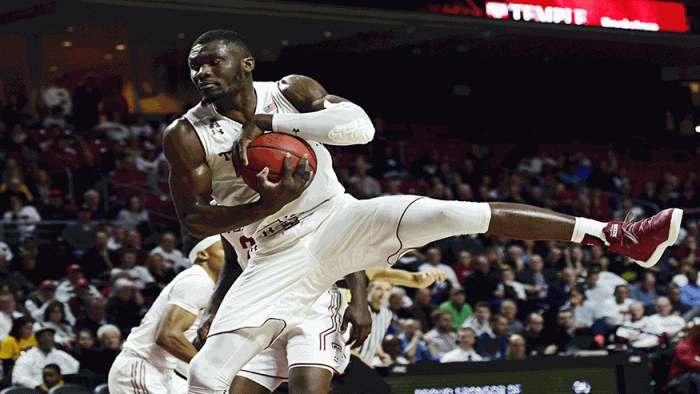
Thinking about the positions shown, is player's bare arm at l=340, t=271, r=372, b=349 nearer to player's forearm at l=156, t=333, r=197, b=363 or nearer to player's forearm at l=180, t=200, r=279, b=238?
player's forearm at l=180, t=200, r=279, b=238

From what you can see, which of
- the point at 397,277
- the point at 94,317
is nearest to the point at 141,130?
the point at 94,317

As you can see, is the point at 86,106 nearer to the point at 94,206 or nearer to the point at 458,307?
the point at 94,206

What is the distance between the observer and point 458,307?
1040cm

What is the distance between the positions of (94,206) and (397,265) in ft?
13.5

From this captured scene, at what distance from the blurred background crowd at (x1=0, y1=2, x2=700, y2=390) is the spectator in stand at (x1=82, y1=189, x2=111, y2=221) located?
0.06ft

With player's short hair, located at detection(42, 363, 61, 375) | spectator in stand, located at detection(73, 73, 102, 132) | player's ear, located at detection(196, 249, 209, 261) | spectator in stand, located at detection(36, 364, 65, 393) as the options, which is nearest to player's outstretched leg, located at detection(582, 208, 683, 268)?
player's ear, located at detection(196, 249, 209, 261)

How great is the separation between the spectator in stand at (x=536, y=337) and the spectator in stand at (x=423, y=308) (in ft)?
3.57

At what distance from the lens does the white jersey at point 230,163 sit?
388 cm

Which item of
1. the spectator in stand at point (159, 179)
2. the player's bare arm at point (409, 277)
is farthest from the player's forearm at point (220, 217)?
the spectator in stand at point (159, 179)

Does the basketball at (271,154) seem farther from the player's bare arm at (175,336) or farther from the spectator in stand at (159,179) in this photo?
the spectator in stand at (159,179)

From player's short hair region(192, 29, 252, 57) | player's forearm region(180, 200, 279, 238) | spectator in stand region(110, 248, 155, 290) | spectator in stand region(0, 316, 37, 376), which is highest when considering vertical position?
player's short hair region(192, 29, 252, 57)

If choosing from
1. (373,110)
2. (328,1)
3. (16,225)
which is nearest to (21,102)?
(16,225)

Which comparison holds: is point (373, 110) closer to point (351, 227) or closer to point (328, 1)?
point (328, 1)

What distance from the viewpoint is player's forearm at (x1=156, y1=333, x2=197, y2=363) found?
497cm
